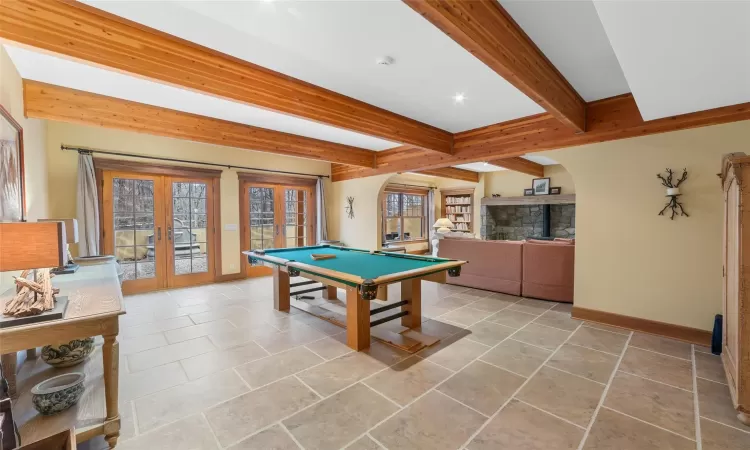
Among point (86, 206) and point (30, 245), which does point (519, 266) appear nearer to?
point (30, 245)

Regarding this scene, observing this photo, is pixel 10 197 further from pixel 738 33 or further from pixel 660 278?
pixel 660 278

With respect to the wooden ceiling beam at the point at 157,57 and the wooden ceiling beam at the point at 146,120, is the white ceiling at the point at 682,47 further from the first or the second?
the wooden ceiling beam at the point at 146,120

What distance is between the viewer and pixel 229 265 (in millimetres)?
6039

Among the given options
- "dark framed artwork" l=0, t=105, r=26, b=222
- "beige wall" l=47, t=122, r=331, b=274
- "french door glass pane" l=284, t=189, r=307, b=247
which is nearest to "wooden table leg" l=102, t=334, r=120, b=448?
"dark framed artwork" l=0, t=105, r=26, b=222

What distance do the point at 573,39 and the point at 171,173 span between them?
5807mm

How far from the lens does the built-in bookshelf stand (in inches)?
386

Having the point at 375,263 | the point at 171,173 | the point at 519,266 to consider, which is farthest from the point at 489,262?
the point at 171,173

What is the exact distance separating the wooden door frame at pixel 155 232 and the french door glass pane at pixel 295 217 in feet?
7.63

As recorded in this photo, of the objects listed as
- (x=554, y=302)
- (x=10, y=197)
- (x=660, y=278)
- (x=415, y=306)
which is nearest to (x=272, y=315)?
(x=415, y=306)

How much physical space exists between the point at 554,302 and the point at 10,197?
583 cm

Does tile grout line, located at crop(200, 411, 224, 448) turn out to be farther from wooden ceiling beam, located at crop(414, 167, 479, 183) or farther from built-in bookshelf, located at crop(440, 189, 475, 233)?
built-in bookshelf, located at crop(440, 189, 475, 233)

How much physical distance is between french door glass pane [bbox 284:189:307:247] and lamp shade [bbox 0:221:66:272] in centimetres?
541

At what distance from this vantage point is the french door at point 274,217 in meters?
6.34

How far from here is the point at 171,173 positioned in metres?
5.27
